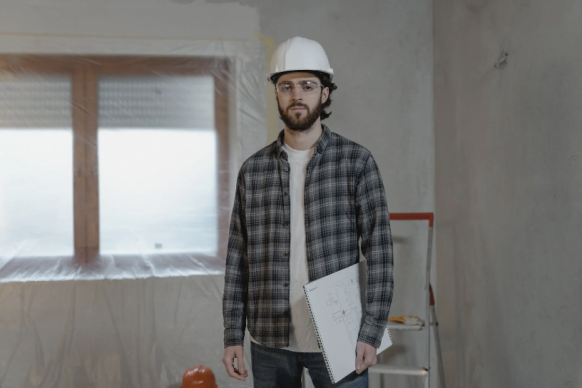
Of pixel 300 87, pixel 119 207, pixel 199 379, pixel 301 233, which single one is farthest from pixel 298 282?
pixel 119 207

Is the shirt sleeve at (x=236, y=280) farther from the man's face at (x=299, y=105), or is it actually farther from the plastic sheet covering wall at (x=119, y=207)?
the plastic sheet covering wall at (x=119, y=207)

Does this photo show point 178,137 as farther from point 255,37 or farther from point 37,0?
point 37,0

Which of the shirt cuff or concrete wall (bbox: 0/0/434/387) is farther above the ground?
concrete wall (bbox: 0/0/434/387)

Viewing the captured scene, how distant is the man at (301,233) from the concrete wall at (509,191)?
0.70m

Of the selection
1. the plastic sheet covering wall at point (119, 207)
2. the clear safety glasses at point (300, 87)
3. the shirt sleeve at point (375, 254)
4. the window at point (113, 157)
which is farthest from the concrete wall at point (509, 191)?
the window at point (113, 157)

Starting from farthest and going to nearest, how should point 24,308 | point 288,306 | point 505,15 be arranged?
point 24,308
point 505,15
point 288,306

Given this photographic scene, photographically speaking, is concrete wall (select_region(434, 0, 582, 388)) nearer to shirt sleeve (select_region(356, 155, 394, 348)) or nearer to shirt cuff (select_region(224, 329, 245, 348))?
shirt sleeve (select_region(356, 155, 394, 348))

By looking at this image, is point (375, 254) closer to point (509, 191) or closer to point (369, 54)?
point (509, 191)

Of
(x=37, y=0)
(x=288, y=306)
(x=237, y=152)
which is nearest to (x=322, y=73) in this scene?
(x=288, y=306)

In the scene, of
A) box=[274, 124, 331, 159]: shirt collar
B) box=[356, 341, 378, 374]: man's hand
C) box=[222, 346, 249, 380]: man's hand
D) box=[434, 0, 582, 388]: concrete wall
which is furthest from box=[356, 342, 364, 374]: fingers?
box=[434, 0, 582, 388]: concrete wall

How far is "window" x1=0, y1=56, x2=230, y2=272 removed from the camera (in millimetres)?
2611

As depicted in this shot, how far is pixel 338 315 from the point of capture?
50.3 inches

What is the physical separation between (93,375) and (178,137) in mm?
1184

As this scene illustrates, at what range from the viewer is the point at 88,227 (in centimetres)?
264
